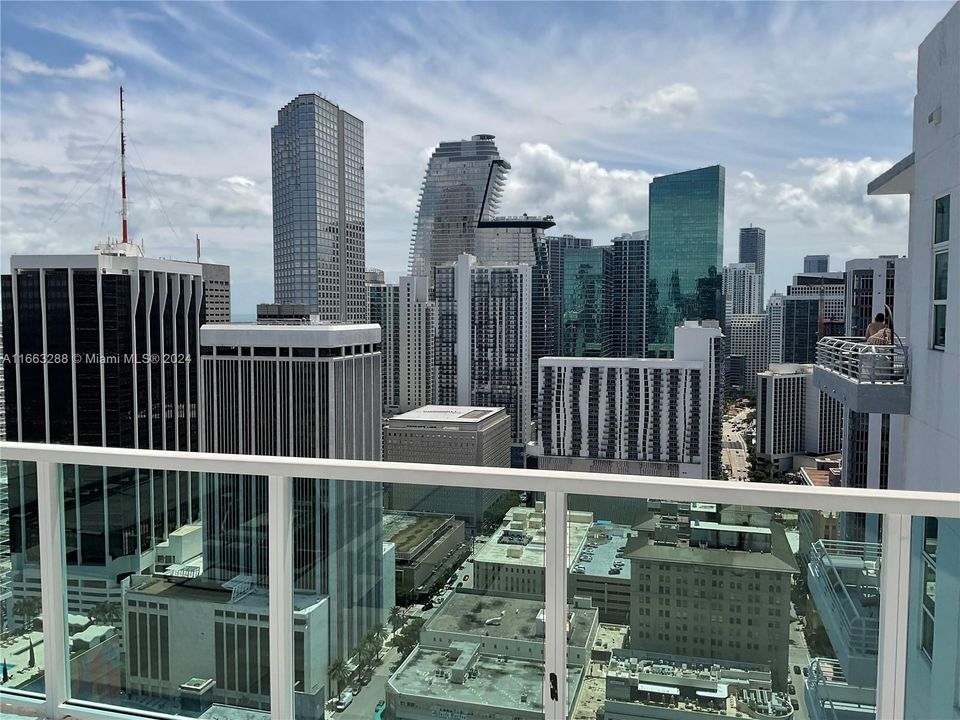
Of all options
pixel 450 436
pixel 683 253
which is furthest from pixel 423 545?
pixel 683 253

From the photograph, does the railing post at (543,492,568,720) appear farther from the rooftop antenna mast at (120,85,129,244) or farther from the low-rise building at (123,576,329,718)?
the rooftop antenna mast at (120,85,129,244)

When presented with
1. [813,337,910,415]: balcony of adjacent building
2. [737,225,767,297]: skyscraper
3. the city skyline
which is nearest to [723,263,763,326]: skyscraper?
[737,225,767,297]: skyscraper

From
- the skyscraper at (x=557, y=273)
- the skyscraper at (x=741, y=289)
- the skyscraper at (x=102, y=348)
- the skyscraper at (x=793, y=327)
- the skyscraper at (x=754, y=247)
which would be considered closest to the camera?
the skyscraper at (x=102, y=348)

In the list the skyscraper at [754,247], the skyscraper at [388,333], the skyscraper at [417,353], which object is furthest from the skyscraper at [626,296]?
the skyscraper at [388,333]

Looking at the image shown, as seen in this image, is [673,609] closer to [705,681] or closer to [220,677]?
[705,681]

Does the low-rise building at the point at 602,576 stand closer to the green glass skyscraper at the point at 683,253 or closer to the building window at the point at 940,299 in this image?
the building window at the point at 940,299

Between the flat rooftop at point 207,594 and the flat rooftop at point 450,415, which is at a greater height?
the flat rooftop at point 207,594
